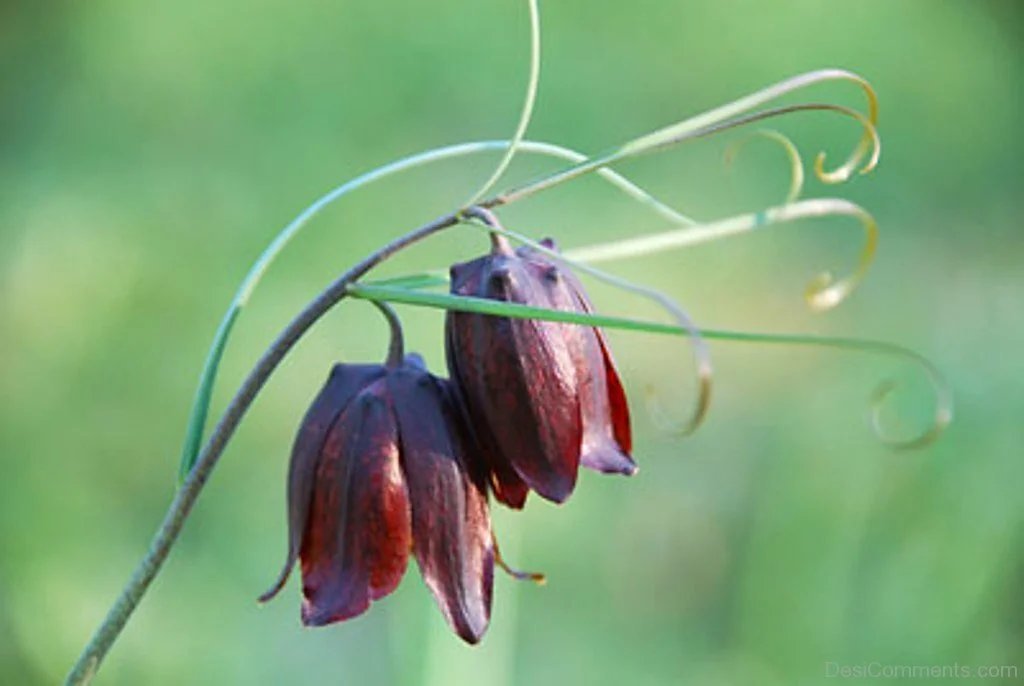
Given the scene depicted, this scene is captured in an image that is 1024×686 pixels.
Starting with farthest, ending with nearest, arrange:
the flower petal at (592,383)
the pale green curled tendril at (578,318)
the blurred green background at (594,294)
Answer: the blurred green background at (594,294)
the flower petal at (592,383)
the pale green curled tendril at (578,318)

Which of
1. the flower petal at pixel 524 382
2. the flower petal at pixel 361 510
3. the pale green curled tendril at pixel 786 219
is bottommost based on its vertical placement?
the flower petal at pixel 361 510

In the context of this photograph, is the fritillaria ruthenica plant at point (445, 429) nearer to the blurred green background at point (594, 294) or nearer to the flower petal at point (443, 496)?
the flower petal at point (443, 496)

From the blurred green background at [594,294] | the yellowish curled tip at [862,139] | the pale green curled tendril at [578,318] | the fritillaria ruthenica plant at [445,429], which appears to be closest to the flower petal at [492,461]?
the fritillaria ruthenica plant at [445,429]

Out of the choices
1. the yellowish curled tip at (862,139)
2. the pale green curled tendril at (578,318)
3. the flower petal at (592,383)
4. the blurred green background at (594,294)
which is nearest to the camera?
the pale green curled tendril at (578,318)

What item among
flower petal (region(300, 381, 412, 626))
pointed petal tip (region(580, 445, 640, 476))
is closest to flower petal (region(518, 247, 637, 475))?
pointed petal tip (region(580, 445, 640, 476))

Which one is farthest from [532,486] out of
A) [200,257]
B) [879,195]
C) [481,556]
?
[879,195]

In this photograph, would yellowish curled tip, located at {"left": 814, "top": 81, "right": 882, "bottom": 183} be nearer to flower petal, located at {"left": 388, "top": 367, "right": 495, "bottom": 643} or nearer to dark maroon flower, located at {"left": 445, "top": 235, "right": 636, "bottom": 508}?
dark maroon flower, located at {"left": 445, "top": 235, "right": 636, "bottom": 508}

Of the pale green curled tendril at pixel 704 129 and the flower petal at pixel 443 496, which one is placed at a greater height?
the pale green curled tendril at pixel 704 129

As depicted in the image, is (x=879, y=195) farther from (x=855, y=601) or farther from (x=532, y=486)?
(x=532, y=486)
